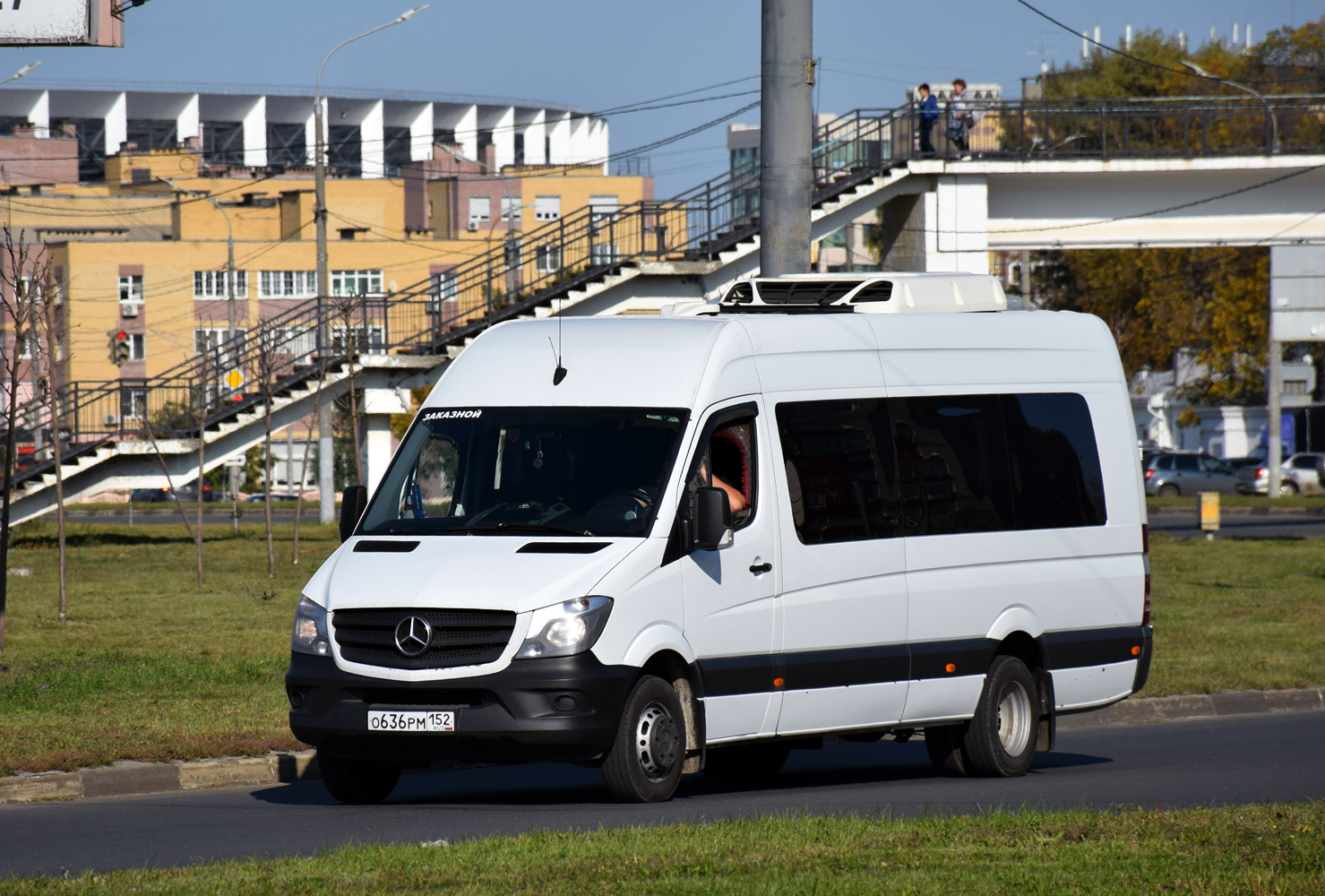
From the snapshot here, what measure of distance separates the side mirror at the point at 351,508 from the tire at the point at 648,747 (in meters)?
2.07

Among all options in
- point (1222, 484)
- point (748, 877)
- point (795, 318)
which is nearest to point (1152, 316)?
point (1222, 484)

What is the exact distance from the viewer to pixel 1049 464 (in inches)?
460

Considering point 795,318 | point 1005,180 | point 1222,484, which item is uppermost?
point 1005,180

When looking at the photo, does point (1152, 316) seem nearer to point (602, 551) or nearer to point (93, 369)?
point (93, 369)

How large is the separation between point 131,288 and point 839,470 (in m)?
84.9

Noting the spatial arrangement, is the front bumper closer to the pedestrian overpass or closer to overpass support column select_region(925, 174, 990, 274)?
the pedestrian overpass

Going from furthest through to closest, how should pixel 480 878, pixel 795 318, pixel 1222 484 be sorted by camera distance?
pixel 1222 484 < pixel 795 318 < pixel 480 878

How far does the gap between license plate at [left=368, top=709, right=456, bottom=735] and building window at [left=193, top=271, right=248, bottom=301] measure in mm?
84977

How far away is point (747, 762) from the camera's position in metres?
11.6

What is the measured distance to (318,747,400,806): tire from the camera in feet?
31.6

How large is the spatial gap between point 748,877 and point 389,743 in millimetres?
2898

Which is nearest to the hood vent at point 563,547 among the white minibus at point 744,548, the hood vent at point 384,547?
the white minibus at point 744,548

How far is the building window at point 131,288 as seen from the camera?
295 ft

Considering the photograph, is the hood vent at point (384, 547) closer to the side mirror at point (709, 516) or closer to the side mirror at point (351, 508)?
the side mirror at point (351, 508)
